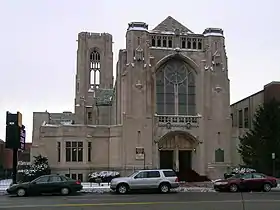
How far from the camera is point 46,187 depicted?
3002cm

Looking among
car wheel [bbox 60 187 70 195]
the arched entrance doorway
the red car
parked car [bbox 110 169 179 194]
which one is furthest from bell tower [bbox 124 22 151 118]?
car wheel [bbox 60 187 70 195]

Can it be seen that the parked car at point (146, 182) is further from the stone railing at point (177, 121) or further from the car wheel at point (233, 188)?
the stone railing at point (177, 121)

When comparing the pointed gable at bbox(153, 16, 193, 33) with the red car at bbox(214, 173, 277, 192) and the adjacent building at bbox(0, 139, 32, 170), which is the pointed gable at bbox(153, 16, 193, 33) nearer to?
the red car at bbox(214, 173, 277, 192)

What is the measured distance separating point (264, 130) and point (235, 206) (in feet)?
96.1

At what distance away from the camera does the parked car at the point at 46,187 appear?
29.7 metres

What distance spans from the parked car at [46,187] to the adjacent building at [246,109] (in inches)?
945

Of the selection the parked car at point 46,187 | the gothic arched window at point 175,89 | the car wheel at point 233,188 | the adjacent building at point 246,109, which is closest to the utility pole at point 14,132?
the parked car at point 46,187

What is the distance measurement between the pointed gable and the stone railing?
920 cm

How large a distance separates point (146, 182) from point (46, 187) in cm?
630

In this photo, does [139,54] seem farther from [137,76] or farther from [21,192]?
[21,192]

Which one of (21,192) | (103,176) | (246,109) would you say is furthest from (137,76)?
(21,192)

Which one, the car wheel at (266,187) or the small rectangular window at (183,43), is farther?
the small rectangular window at (183,43)

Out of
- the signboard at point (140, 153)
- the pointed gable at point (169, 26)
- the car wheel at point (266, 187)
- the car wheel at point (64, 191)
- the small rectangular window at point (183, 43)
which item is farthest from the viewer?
the pointed gable at point (169, 26)

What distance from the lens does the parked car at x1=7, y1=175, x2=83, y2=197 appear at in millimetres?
29703
